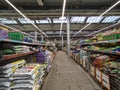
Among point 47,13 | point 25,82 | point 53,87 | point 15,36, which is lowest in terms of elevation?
point 53,87

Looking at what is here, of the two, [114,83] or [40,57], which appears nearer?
[114,83]

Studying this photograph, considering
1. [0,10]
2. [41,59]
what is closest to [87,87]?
[41,59]

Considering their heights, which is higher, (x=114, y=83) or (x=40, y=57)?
(x=40, y=57)

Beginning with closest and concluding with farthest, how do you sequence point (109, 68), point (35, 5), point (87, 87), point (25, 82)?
point (25, 82)
point (109, 68)
point (87, 87)
point (35, 5)

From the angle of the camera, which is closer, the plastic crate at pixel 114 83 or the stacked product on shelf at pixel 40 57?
the plastic crate at pixel 114 83

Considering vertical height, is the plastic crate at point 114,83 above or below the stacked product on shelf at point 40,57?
below

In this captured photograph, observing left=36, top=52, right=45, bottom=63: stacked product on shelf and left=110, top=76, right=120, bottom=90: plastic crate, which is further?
left=36, top=52, right=45, bottom=63: stacked product on shelf

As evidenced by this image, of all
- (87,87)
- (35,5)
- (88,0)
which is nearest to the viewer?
(87,87)

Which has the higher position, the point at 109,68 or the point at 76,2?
the point at 76,2

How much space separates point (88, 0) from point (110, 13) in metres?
2.95

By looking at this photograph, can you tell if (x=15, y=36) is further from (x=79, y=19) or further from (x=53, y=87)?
(x=79, y=19)

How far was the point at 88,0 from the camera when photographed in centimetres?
1063

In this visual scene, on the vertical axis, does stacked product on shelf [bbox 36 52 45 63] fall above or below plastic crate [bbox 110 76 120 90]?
above

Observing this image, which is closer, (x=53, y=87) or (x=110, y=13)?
(x=53, y=87)
